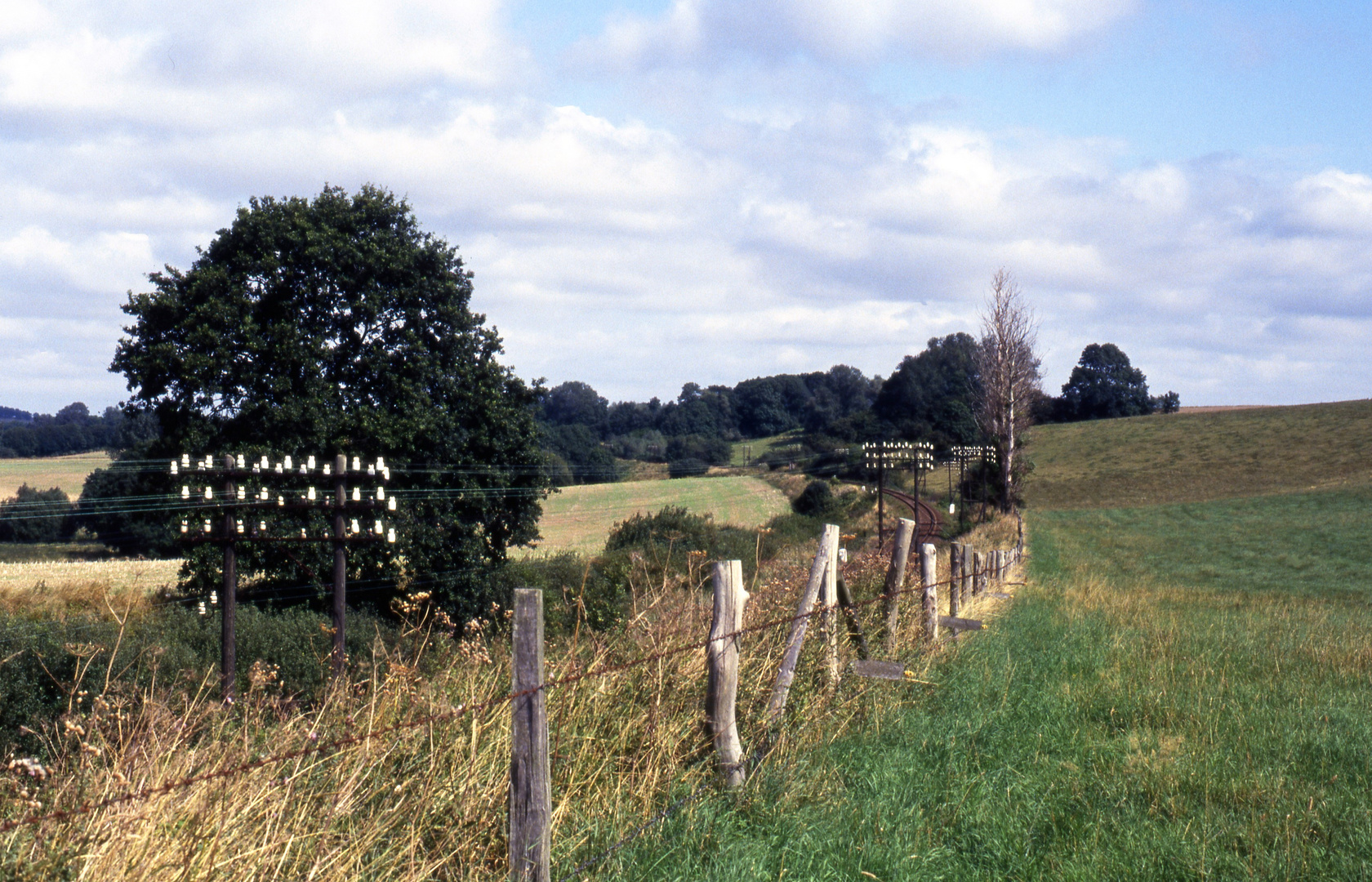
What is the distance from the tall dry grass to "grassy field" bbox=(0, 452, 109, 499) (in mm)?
66990

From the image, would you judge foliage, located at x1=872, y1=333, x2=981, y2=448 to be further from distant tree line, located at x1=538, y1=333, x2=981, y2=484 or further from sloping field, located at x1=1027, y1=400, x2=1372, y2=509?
sloping field, located at x1=1027, y1=400, x2=1372, y2=509

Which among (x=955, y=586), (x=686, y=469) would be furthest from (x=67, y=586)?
(x=686, y=469)

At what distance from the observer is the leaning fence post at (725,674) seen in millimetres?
4805

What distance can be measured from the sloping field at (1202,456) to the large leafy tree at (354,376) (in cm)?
4388

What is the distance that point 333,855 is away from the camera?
10.1ft

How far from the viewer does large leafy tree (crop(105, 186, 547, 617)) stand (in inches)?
1137

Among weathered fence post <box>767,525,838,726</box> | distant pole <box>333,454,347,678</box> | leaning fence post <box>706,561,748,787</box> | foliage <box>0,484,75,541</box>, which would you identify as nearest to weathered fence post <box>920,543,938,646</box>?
weathered fence post <box>767,525,838,726</box>

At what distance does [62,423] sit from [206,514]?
76378 millimetres

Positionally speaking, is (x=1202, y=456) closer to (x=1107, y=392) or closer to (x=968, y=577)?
(x=1107, y=392)

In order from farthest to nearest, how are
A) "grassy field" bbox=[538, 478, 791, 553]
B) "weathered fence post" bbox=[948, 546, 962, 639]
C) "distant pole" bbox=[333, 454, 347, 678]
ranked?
"grassy field" bbox=[538, 478, 791, 553] → "distant pole" bbox=[333, 454, 347, 678] → "weathered fence post" bbox=[948, 546, 962, 639]

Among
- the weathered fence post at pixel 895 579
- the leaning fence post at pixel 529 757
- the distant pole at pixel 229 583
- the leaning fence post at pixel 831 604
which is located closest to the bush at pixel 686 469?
the distant pole at pixel 229 583

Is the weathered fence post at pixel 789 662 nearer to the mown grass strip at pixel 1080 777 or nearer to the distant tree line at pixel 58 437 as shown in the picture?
the mown grass strip at pixel 1080 777

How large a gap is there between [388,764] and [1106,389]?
382 ft

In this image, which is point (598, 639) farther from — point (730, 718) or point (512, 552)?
point (512, 552)
